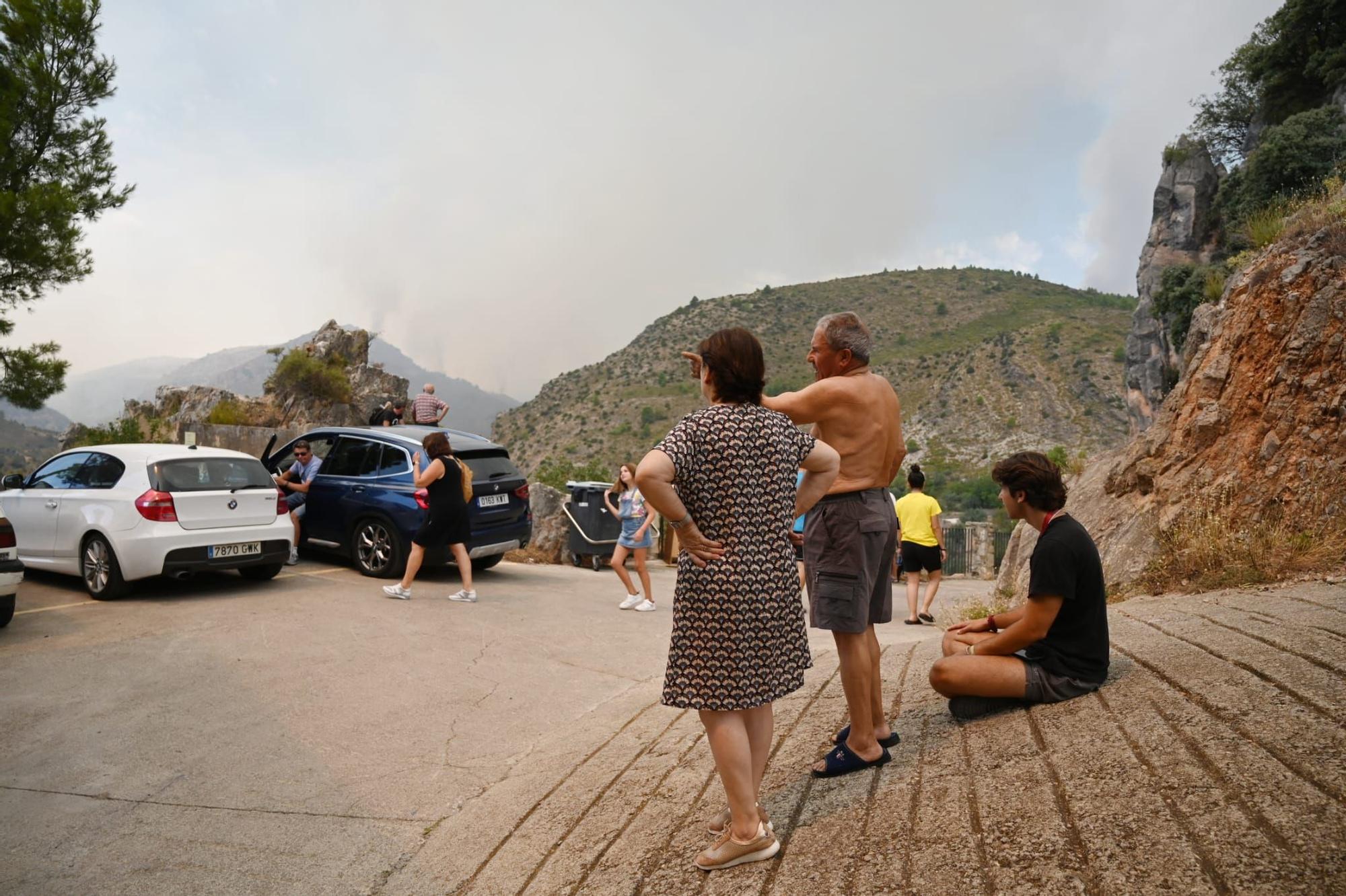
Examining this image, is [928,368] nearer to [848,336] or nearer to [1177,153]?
[1177,153]

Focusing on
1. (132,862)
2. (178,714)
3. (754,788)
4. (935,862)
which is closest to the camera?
(935,862)

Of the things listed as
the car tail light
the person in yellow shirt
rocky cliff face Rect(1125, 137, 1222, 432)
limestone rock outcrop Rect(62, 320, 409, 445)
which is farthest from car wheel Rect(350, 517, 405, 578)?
rocky cliff face Rect(1125, 137, 1222, 432)

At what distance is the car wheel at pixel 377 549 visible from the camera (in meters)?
10.4

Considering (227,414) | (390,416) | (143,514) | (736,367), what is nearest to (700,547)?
(736,367)

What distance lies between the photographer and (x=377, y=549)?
10562 millimetres

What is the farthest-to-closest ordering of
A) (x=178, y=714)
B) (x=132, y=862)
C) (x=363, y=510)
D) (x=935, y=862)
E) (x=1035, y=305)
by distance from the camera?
(x=1035, y=305) < (x=363, y=510) < (x=178, y=714) < (x=132, y=862) < (x=935, y=862)

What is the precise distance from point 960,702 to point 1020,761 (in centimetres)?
73

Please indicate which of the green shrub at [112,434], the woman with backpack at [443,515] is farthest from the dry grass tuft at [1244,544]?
the green shrub at [112,434]

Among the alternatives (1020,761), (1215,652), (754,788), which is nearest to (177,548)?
(754,788)

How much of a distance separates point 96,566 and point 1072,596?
900 cm

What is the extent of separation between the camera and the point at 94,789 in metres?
4.43

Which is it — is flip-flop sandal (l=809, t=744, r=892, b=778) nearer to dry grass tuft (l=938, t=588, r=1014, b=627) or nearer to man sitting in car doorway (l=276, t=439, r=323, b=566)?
dry grass tuft (l=938, t=588, r=1014, b=627)

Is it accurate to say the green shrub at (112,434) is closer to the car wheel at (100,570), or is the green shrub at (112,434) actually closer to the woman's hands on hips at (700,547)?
A: the car wheel at (100,570)

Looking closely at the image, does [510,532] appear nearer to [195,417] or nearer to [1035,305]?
[195,417]
